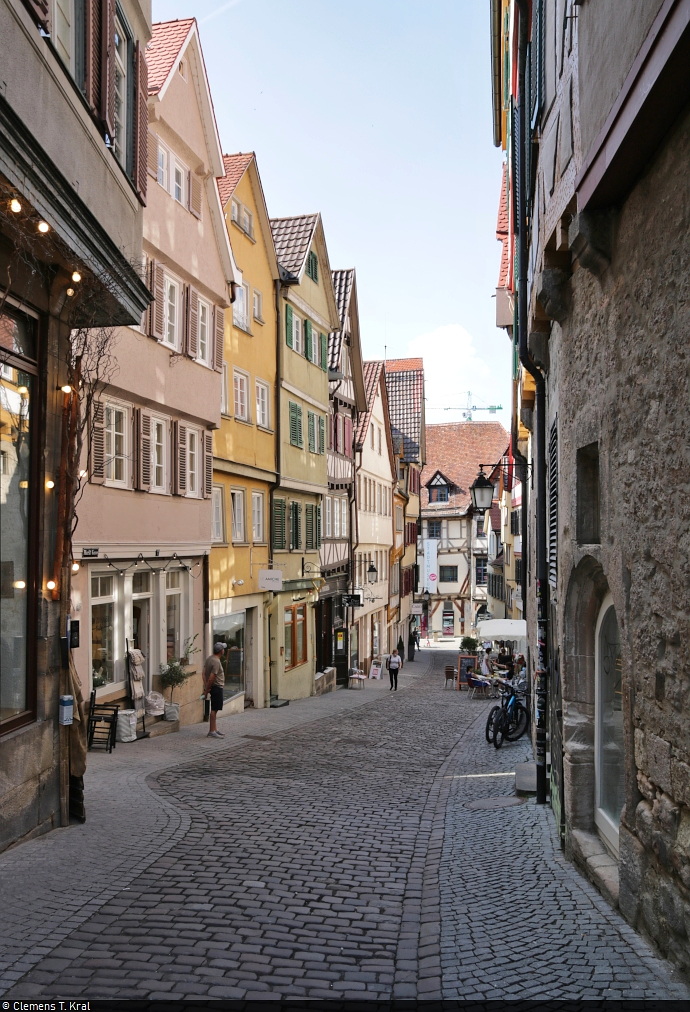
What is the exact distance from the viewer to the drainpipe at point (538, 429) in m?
10.4

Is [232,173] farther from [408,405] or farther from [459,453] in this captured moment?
[459,453]

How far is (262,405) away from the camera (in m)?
22.7

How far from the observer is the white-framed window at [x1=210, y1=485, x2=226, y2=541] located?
63.4ft

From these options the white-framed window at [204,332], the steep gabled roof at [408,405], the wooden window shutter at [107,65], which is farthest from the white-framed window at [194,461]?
the steep gabled roof at [408,405]

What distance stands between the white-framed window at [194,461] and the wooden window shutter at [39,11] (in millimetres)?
10771

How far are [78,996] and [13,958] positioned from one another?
598mm

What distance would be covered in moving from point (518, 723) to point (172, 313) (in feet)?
30.9

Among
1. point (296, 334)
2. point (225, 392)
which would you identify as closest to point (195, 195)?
point (225, 392)

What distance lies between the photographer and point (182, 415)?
16938mm

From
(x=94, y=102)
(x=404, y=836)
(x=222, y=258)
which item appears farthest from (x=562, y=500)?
(x=222, y=258)

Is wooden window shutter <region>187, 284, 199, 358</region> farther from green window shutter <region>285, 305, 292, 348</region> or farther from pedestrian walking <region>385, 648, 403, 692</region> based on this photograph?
pedestrian walking <region>385, 648, 403, 692</region>

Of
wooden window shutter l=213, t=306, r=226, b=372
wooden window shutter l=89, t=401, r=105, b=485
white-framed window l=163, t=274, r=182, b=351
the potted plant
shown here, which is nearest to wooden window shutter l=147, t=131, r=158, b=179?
white-framed window l=163, t=274, r=182, b=351

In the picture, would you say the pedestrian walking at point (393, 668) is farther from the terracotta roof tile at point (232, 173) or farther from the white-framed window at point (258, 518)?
the terracotta roof tile at point (232, 173)

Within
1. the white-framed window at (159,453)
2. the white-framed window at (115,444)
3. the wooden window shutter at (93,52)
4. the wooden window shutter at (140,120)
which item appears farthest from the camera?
the white-framed window at (159,453)
